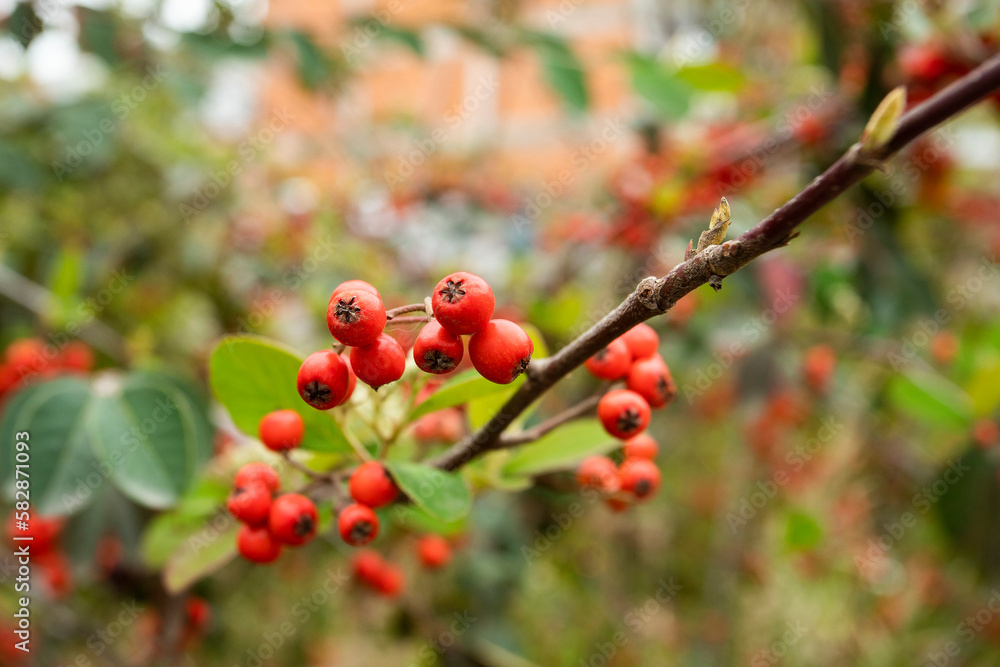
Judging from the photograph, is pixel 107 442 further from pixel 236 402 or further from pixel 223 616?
pixel 223 616

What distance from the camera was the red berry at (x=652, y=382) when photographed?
708 mm

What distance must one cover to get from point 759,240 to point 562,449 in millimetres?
459

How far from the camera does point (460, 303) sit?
54cm

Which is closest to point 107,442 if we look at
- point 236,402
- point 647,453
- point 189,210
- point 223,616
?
point 236,402

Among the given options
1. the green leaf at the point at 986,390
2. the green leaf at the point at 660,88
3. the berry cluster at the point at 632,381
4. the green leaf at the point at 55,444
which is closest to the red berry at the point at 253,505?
the berry cluster at the point at 632,381

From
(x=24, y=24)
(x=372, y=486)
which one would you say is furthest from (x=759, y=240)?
(x=24, y=24)

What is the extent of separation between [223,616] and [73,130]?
1.66m

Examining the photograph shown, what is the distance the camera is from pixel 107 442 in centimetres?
104

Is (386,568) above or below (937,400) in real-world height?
below

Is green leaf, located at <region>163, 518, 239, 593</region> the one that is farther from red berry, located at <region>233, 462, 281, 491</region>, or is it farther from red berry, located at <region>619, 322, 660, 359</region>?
red berry, located at <region>619, 322, 660, 359</region>

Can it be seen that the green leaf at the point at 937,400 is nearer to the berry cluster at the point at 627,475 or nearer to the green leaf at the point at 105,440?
the berry cluster at the point at 627,475

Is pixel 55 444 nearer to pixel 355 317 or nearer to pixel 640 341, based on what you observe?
pixel 355 317

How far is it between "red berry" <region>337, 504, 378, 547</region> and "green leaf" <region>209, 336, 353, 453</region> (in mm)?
81

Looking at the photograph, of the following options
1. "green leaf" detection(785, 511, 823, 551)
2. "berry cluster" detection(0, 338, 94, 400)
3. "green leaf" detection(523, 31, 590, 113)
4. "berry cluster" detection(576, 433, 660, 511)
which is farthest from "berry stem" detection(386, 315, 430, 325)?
"green leaf" detection(785, 511, 823, 551)
